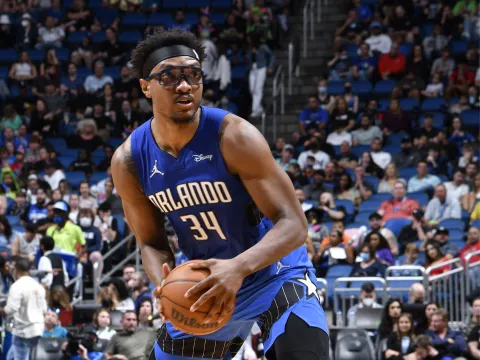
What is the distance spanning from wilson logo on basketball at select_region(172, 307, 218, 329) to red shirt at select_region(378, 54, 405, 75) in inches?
565

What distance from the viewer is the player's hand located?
454 centimetres

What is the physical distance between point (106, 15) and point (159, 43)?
17.4 metres

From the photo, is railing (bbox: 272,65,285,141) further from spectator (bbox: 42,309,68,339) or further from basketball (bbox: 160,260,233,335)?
basketball (bbox: 160,260,233,335)

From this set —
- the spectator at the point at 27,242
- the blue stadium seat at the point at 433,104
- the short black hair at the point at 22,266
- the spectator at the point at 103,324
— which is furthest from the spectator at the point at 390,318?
the blue stadium seat at the point at 433,104

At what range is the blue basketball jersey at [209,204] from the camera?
5.17m

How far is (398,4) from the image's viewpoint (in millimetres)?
19594

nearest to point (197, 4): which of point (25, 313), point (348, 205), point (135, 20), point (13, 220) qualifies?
point (135, 20)

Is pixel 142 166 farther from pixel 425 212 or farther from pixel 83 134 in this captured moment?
pixel 83 134

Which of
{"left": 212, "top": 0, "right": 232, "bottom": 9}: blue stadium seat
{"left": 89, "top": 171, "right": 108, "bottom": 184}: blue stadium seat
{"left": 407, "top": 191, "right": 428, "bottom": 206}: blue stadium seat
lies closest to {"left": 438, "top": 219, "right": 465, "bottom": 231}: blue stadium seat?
{"left": 407, "top": 191, "right": 428, "bottom": 206}: blue stadium seat

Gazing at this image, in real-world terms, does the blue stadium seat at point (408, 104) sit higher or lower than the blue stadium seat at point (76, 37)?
lower

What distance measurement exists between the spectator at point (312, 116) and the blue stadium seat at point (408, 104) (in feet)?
4.46

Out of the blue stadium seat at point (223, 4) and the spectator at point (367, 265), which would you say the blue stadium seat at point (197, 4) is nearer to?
the blue stadium seat at point (223, 4)

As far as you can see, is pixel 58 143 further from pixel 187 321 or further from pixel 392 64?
pixel 187 321

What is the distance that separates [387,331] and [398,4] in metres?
9.53
